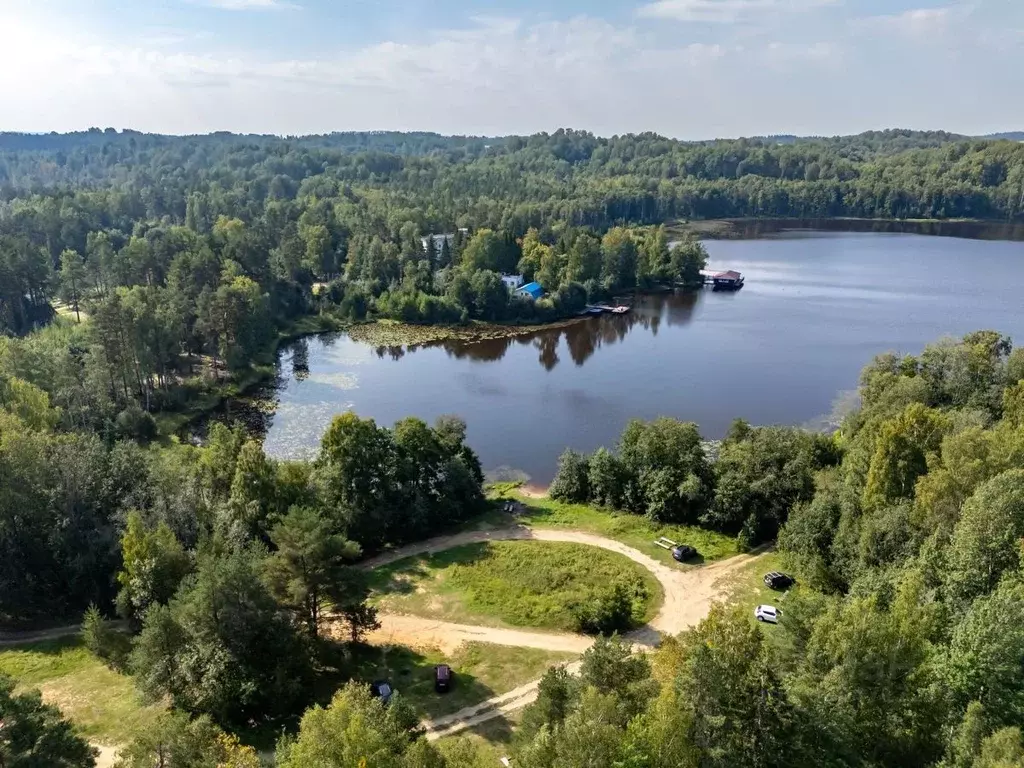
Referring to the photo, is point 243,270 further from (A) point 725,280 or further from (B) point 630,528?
(A) point 725,280

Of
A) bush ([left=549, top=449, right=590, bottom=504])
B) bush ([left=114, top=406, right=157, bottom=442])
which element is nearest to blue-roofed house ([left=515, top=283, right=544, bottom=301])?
bush ([left=114, top=406, right=157, bottom=442])

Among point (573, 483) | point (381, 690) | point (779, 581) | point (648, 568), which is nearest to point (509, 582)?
point (648, 568)

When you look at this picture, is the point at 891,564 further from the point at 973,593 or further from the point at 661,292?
the point at 661,292

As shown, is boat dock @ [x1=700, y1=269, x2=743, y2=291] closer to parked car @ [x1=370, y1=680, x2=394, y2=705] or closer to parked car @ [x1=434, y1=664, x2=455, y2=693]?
parked car @ [x1=434, y1=664, x2=455, y2=693]

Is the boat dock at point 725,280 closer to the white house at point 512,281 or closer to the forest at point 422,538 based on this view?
the white house at point 512,281

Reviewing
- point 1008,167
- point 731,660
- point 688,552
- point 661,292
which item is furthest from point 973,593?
point 1008,167
